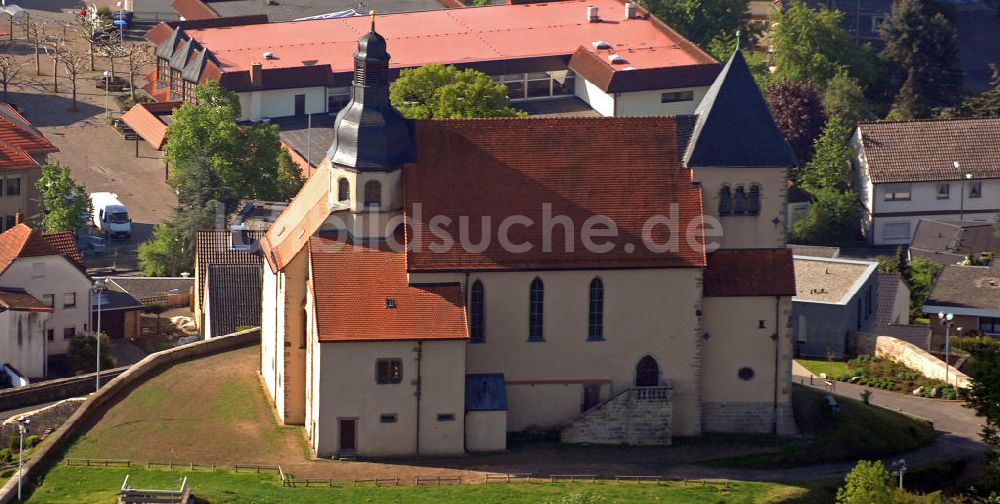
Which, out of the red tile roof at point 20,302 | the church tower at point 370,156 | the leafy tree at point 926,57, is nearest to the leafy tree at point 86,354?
the red tile roof at point 20,302

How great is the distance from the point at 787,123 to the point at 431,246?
65162 millimetres

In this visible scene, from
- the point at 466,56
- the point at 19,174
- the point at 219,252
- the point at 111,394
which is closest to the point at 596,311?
the point at 111,394

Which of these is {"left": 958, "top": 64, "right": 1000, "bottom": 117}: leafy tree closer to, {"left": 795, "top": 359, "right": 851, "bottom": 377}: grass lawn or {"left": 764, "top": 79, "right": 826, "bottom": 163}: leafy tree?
{"left": 764, "top": 79, "right": 826, "bottom": 163}: leafy tree

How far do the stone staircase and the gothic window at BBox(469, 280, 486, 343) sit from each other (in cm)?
527

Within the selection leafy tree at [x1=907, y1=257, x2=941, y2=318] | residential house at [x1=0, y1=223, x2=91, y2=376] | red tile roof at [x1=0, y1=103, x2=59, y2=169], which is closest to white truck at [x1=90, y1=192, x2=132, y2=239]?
red tile roof at [x1=0, y1=103, x2=59, y2=169]

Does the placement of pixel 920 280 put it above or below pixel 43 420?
above

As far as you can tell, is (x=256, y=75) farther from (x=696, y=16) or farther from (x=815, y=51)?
(x=815, y=51)

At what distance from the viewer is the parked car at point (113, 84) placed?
599 feet

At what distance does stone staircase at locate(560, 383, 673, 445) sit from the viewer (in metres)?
108

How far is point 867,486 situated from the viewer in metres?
102

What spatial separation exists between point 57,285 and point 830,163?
5427cm

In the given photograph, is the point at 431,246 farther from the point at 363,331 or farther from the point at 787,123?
the point at 787,123

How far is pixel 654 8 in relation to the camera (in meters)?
188

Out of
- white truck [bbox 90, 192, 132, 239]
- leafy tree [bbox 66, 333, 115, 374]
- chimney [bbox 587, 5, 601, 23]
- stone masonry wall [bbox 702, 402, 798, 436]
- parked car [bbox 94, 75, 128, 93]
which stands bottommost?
stone masonry wall [bbox 702, 402, 798, 436]
